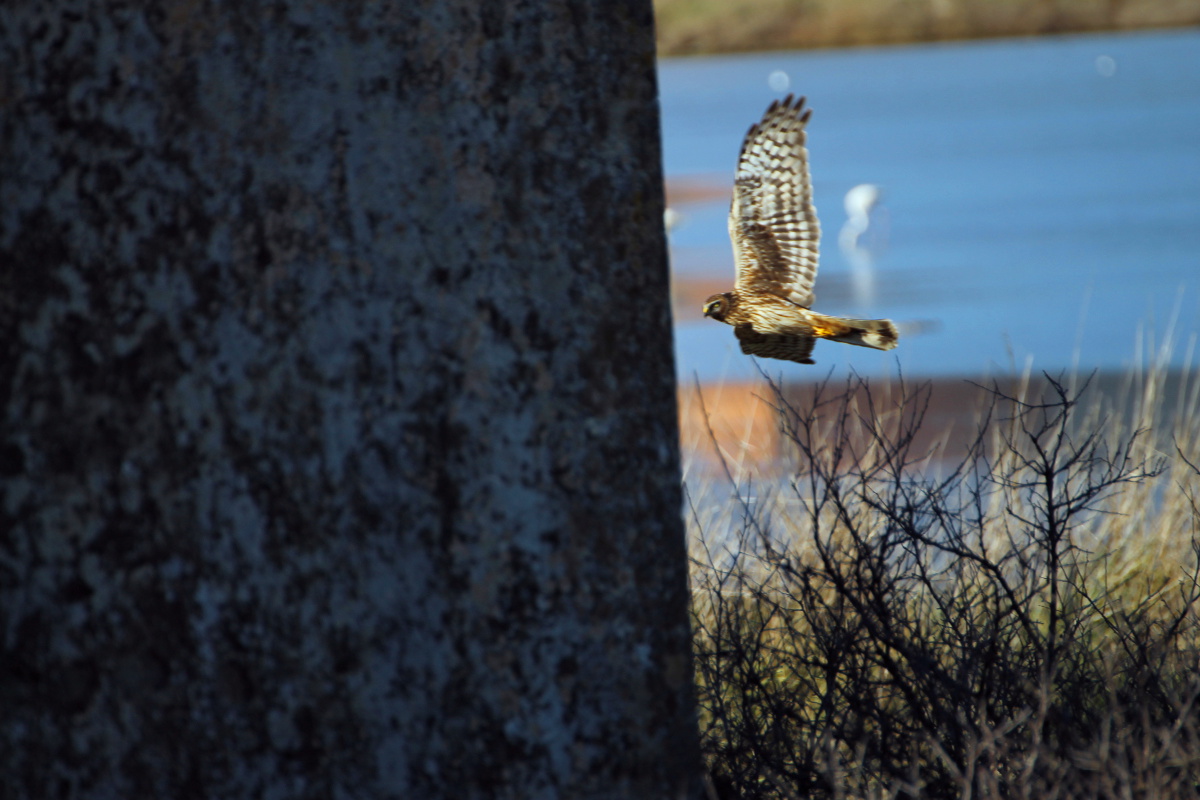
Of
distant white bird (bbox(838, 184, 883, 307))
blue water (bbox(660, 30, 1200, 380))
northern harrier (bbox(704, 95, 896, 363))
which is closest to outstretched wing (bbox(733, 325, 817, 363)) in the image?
northern harrier (bbox(704, 95, 896, 363))

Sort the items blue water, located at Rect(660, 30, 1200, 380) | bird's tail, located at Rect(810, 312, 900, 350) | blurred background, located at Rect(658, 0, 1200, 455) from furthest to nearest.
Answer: blue water, located at Rect(660, 30, 1200, 380)
blurred background, located at Rect(658, 0, 1200, 455)
bird's tail, located at Rect(810, 312, 900, 350)

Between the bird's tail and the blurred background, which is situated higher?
the blurred background

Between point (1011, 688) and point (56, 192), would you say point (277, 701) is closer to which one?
point (56, 192)

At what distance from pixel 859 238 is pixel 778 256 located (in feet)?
38.5

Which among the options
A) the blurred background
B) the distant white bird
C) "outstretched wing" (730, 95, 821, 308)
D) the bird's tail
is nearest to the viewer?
the bird's tail

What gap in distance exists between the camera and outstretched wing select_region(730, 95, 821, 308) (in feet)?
9.70

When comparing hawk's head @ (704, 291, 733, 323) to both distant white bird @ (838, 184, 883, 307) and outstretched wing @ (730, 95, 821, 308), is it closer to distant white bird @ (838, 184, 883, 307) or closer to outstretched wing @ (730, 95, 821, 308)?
outstretched wing @ (730, 95, 821, 308)

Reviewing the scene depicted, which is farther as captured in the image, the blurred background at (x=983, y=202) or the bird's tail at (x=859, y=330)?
the blurred background at (x=983, y=202)

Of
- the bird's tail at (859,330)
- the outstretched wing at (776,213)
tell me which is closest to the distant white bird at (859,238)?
the outstretched wing at (776,213)

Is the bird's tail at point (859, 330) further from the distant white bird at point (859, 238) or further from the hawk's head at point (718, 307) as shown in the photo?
the distant white bird at point (859, 238)

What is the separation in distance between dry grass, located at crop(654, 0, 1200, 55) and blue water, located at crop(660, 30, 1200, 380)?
849 centimetres

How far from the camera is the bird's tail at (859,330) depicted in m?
2.65

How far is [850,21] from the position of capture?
43.9 m

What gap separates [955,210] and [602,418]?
1463 centimetres
